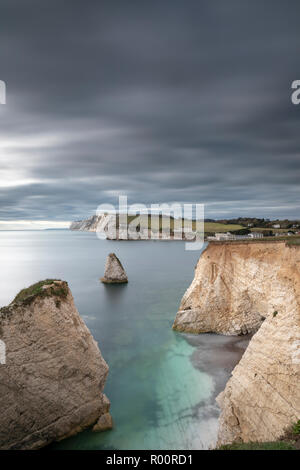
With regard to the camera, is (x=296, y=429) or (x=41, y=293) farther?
(x=41, y=293)

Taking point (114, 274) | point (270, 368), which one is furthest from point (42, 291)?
point (114, 274)

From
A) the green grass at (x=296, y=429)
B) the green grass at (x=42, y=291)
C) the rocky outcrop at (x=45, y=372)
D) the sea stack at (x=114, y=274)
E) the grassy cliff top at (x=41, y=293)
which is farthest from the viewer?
the sea stack at (x=114, y=274)

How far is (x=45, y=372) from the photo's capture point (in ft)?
54.1


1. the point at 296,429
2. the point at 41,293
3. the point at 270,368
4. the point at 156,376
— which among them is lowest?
the point at 156,376

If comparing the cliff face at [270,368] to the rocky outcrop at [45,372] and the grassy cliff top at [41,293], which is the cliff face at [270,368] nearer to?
the rocky outcrop at [45,372]

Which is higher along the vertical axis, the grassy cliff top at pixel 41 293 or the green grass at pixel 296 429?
the grassy cliff top at pixel 41 293

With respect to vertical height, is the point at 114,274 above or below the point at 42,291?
below

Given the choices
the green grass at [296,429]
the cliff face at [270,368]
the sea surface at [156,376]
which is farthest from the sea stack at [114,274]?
the green grass at [296,429]

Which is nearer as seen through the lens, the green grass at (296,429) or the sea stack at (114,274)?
the green grass at (296,429)

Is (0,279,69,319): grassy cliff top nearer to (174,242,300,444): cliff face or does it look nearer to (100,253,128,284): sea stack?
(174,242,300,444): cliff face

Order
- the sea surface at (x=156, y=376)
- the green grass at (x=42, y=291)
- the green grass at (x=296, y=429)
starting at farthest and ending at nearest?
the sea surface at (x=156, y=376) < the green grass at (x=42, y=291) < the green grass at (x=296, y=429)

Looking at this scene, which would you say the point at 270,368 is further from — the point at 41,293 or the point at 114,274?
the point at 114,274

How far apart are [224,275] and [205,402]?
15.4m

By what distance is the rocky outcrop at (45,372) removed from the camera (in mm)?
15617
